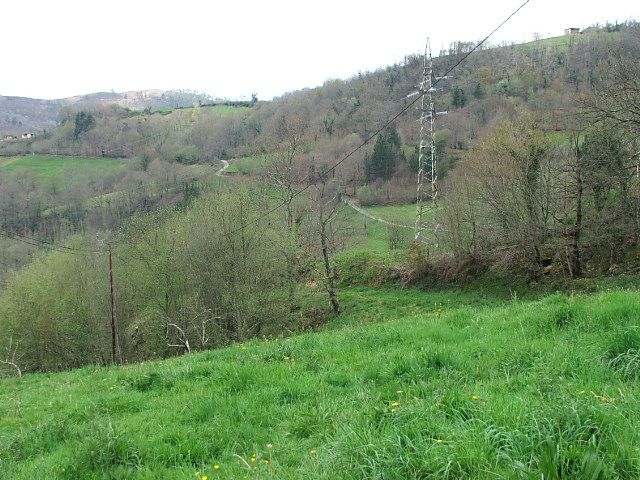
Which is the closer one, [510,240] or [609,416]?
[609,416]

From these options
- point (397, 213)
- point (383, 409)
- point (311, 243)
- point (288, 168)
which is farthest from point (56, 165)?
point (383, 409)

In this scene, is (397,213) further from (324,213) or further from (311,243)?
(324,213)

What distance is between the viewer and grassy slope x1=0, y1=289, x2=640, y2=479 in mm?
2795

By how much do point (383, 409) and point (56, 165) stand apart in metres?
122

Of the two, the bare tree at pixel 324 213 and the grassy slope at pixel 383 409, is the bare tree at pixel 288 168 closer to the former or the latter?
the bare tree at pixel 324 213

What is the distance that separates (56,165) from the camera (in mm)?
106562

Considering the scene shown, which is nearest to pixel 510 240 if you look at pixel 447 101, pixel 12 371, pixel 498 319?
pixel 498 319

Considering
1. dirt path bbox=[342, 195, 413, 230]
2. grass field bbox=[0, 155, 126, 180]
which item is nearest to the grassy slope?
dirt path bbox=[342, 195, 413, 230]

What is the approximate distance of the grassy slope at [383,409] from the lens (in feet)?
9.17

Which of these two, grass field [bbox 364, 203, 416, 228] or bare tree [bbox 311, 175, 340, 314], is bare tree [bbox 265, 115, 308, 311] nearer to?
bare tree [bbox 311, 175, 340, 314]

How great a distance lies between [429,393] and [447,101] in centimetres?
7955

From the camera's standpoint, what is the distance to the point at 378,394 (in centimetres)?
488

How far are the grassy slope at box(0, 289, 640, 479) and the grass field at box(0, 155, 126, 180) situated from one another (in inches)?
4071

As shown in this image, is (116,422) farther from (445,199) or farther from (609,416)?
(445,199)
